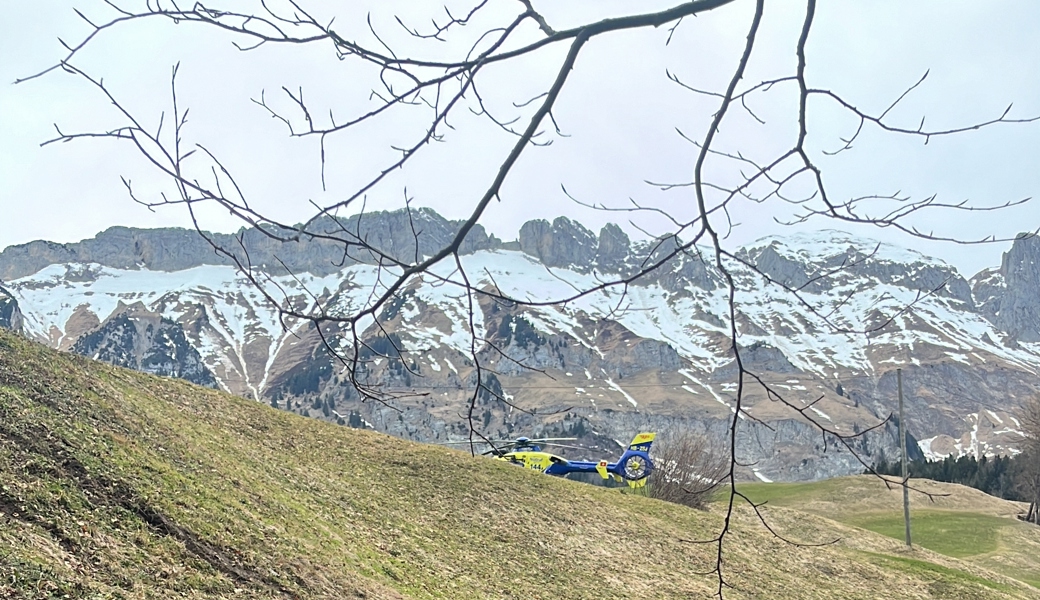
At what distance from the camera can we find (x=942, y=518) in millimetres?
46375

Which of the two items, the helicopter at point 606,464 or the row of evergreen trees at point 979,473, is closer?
the helicopter at point 606,464

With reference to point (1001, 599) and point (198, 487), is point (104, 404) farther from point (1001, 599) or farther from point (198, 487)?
point (1001, 599)

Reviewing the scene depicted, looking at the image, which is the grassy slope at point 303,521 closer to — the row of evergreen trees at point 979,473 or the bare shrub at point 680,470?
the bare shrub at point 680,470

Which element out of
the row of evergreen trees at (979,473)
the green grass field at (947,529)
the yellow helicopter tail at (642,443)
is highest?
the row of evergreen trees at (979,473)

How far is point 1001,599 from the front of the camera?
23.1 metres

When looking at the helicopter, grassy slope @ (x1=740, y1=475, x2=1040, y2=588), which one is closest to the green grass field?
grassy slope @ (x1=740, y1=475, x2=1040, y2=588)

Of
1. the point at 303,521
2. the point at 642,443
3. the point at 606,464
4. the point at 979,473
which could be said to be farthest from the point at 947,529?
the point at 303,521

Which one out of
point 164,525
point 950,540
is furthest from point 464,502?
point 950,540

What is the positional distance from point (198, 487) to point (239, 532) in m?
1.65

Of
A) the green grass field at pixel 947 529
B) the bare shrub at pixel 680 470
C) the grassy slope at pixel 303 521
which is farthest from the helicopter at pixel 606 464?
the green grass field at pixel 947 529

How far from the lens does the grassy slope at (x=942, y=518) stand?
120ft

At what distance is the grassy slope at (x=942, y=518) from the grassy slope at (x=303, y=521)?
995cm

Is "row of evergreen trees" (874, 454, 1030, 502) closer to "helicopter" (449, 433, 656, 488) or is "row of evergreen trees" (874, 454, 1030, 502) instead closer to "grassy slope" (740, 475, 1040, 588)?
"grassy slope" (740, 475, 1040, 588)

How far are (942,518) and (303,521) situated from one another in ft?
138
